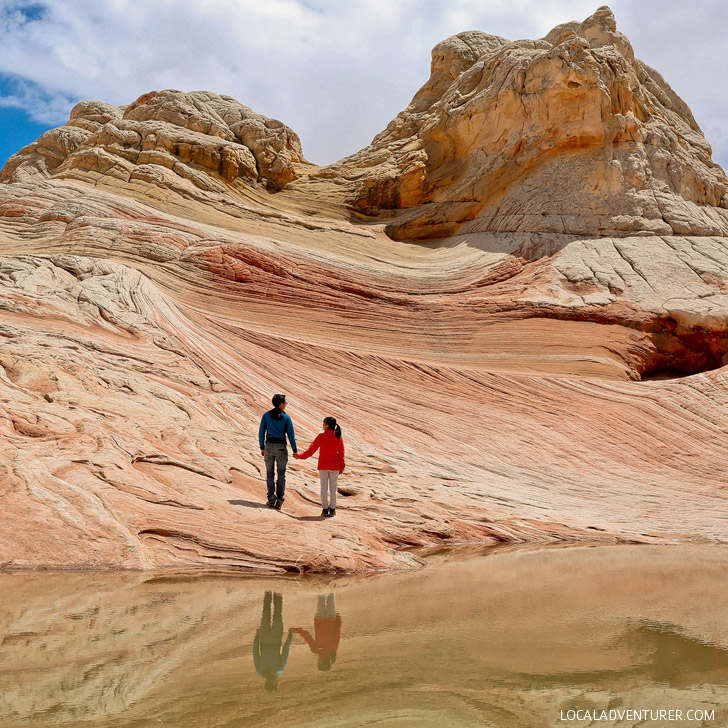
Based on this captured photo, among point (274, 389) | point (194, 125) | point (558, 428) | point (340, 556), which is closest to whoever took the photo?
point (340, 556)

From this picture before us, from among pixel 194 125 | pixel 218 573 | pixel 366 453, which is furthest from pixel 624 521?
pixel 194 125

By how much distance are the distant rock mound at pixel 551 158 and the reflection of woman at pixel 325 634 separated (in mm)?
23877

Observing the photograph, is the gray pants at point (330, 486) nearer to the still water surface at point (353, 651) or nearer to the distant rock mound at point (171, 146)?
the still water surface at point (353, 651)

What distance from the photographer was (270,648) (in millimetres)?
4918

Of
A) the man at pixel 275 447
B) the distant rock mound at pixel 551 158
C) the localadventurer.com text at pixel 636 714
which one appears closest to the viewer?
→ the localadventurer.com text at pixel 636 714

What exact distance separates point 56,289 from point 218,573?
10937mm

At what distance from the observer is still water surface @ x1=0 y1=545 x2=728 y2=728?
152 inches

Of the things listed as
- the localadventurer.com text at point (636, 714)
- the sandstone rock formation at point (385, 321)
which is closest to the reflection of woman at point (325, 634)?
the localadventurer.com text at point (636, 714)

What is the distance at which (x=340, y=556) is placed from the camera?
334 inches

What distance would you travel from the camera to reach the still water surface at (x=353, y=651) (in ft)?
12.7

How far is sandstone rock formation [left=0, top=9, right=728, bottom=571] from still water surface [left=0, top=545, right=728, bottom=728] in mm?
1759

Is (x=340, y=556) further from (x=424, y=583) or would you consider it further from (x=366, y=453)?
(x=366, y=453)

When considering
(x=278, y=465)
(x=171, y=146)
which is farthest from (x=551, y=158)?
(x=278, y=465)

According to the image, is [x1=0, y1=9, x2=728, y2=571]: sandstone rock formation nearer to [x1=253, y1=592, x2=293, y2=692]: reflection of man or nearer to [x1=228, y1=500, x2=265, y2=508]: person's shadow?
[x1=228, y1=500, x2=265, y2=508]: person's shadow
